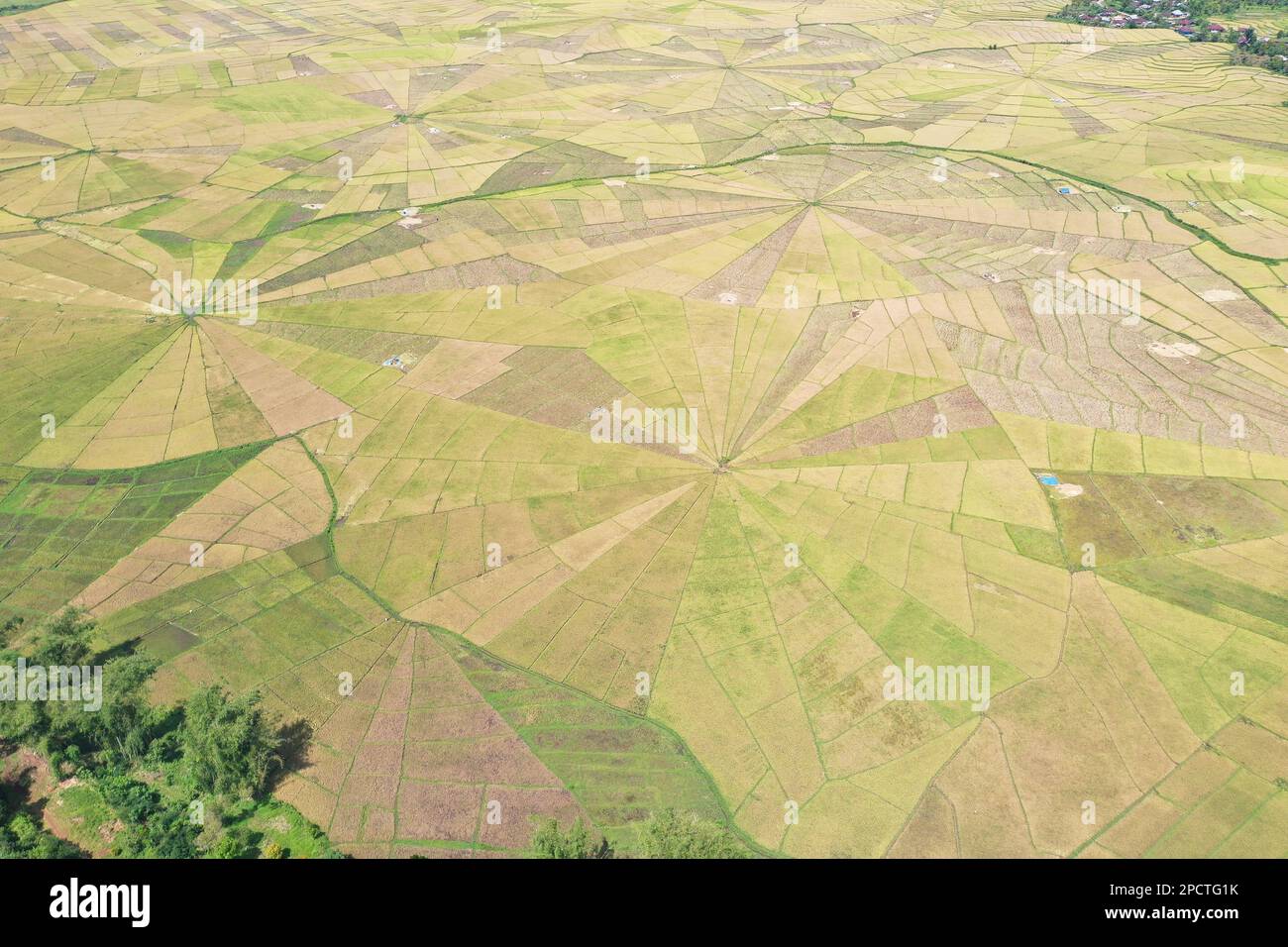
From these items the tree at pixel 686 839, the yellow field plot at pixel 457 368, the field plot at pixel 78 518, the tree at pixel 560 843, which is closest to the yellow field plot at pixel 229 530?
the field plot at pixel 78 518

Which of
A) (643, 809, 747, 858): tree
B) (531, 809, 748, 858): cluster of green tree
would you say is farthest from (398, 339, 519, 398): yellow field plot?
(643, 809, 747, 858): tree

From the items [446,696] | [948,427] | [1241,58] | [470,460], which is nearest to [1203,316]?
[948,427]

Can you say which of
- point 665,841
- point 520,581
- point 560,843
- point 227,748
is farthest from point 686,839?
point 227,748

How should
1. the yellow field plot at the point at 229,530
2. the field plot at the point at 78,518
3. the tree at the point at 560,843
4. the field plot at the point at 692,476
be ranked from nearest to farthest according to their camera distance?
the tree at the point at 560,843
the field plot at the point at 692,476
the yellow field plot at the point at 229,530
the field plot at the point at 78,518

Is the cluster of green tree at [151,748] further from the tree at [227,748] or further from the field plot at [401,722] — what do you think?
the field plot at [401,722]

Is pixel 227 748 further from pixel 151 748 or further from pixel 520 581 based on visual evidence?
pixel 520 581

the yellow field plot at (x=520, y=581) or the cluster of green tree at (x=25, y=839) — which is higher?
the yellow field plot at (x=520, y=581)
